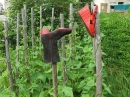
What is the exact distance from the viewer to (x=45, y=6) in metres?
7.36

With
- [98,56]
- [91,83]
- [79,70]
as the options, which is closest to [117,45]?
[79,70]

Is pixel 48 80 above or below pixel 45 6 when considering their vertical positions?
below

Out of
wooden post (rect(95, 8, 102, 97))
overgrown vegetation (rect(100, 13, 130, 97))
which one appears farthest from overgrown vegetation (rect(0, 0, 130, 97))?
wooden post (rect(95, 8, 102, 97))

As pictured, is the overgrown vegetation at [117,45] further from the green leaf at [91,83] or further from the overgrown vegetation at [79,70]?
the green leaf at [91,83]

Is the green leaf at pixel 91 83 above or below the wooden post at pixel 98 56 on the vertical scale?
below

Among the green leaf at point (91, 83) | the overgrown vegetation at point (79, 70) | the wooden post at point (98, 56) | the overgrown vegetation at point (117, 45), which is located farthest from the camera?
the overgrown vegetation at point (117, 45)

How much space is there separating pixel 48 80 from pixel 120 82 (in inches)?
43.3

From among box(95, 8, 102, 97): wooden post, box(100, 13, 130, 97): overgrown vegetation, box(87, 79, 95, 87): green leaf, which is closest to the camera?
box(95, 8, 102, 97): wooden post

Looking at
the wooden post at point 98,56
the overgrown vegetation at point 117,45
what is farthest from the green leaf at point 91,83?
the overgrown vegetation at point 117,45

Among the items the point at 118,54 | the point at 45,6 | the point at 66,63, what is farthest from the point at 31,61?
the point at 45,6

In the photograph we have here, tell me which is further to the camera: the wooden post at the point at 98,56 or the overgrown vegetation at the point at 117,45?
the overgrown vegetation at the point at 117,45

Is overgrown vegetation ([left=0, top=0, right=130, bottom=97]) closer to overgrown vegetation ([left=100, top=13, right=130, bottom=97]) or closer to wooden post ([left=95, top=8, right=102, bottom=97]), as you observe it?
overgrown vegetation ([left=100, top=13, right=130, bottom=97])

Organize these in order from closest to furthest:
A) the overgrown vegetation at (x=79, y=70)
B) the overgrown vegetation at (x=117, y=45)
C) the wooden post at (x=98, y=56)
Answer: the wooden post at (x=98, y=56) → the overgrown vegetation at (x=79, y=70) → the overgrown vegetation at (x=117, y=45)

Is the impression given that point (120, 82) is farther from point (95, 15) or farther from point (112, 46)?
point (95, 15)
